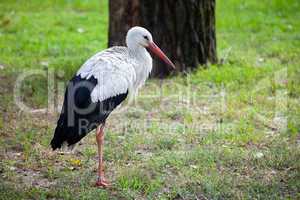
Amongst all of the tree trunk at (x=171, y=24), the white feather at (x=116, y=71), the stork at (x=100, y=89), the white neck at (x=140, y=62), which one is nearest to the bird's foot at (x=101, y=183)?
the stork at (x=100, y=89)

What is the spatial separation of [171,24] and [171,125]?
2.05m

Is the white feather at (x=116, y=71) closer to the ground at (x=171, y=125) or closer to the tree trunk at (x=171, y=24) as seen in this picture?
the ground at (x=171, y=125)

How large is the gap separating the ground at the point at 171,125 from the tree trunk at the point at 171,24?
0.28 m

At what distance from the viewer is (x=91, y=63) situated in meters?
6.06

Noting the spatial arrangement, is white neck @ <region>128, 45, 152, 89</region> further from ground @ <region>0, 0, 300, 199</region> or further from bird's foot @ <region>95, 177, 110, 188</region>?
bird's foot @ <region>95, 177, 110, 188</region>

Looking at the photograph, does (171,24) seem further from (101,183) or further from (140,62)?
(101,183)

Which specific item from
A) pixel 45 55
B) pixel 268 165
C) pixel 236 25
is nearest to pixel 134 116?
pixel 268 165

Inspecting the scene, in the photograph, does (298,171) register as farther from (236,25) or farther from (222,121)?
(236,25)

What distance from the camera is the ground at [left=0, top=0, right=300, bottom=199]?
5.69 m

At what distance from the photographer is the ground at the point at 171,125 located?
569 centimetres

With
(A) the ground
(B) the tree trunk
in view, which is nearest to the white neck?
(A) the ground

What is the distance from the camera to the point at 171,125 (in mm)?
7309

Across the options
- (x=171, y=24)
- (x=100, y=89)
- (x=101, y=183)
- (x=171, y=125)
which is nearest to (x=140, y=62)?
(x=100, y=89)

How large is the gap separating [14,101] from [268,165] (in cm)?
340
